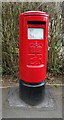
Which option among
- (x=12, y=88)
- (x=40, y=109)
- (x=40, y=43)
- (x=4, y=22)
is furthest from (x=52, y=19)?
(x=40, y=109)

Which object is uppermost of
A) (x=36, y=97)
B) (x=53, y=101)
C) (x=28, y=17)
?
(x=28, y=17)

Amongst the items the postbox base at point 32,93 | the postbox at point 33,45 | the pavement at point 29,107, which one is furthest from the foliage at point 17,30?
the postbox base at point 32,93

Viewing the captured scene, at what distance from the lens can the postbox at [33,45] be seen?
7.85 ft

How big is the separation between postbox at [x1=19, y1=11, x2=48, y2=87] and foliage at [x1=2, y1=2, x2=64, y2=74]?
1127mm

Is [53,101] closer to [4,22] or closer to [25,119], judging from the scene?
[25,119]

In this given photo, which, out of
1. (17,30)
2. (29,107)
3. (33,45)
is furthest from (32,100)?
(17,30)

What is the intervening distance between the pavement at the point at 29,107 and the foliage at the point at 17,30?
1.02 meters

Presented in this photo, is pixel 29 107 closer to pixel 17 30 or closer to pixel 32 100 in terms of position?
pixel 32 100

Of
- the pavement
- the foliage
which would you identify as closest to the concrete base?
the pavement

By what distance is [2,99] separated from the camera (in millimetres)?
2938

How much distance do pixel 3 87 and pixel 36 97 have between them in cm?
108

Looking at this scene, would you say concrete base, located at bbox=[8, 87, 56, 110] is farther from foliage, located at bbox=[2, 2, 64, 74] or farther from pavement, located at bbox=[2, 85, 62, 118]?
foliage, located at bbox=[2, 2, 64, 74]

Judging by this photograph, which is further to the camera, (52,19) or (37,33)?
(52,19)

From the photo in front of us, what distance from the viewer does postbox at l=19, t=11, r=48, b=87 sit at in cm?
239
